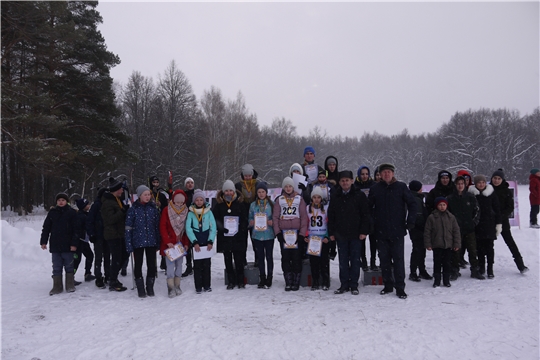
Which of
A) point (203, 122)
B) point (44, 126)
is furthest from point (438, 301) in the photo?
point (203, 122)

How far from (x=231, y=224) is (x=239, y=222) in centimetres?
16

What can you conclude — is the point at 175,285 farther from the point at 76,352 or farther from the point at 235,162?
the point at 235,162

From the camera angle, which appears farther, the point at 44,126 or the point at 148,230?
the point at 44,126

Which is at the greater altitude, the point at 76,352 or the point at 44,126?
the point at 44,126

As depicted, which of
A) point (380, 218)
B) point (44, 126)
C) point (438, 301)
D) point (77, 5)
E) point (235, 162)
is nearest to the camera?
point (438, 301)

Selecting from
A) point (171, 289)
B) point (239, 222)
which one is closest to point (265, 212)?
point (239, 222)

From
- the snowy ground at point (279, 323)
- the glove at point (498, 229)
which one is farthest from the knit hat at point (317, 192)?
the glove at point (498, 229)

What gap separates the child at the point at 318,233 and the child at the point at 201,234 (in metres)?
1.85

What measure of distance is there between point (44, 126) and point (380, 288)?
14917 millimetres

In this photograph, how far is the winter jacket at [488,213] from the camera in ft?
22.1

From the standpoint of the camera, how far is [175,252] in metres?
6.34

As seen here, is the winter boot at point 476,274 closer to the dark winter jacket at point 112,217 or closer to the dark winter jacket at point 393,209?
the dark winter jacket at point 393,209

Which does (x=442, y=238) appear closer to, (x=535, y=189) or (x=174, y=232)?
(x=174, y=232)

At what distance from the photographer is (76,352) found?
13.4ft
